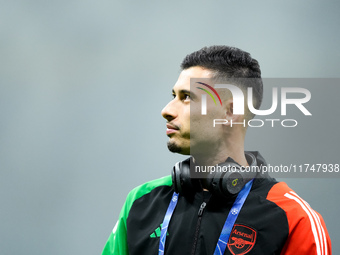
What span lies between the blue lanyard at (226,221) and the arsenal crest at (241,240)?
17 millimetres

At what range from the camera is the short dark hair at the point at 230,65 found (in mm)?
1400

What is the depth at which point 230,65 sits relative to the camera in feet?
4.65

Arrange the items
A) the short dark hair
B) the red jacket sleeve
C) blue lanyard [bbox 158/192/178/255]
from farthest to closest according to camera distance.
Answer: the short dark hair < blue lanyard [bbox 158/192/178/255] < the red jacket sleeve

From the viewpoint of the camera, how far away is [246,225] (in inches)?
47.0

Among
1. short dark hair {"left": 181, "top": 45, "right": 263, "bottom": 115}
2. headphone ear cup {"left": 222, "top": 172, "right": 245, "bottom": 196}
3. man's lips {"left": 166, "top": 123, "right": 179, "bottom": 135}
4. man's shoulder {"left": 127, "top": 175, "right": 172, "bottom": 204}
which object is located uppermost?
short dark hair {"left": 181, "top": 45, "right": 263, "bottom": 115}

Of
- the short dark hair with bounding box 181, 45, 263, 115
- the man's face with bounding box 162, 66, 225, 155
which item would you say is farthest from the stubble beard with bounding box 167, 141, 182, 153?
the short dark hair with bounding box 181, 45, 263, 115

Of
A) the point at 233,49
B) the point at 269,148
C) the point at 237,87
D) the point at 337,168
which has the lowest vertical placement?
the point at 337,168

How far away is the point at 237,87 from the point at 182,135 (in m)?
0.28

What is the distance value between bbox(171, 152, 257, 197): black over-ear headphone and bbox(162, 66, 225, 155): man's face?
2.9 inches

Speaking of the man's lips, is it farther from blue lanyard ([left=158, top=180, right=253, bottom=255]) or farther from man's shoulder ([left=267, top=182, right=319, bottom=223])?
man's shoulder ([left=267, top=182, right=319, bottom=223])

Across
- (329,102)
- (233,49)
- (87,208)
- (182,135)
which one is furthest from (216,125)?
(87,208)

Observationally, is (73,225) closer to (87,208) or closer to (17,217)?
(87,208)

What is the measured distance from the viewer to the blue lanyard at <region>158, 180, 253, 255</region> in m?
1.18

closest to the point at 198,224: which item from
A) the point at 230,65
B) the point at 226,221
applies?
the point at 226,221
